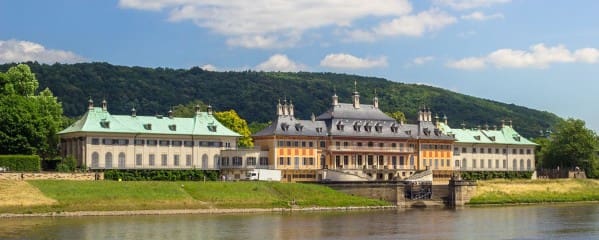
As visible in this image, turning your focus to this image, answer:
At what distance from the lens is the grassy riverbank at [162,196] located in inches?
3137

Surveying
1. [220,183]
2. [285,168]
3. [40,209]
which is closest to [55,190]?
[40,209]

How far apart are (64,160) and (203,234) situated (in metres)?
36.3

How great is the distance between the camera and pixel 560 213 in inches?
3501

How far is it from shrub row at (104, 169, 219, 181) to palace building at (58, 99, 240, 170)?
1422 millimetres

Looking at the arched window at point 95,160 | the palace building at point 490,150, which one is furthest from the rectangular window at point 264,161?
the palace building at point 490,150

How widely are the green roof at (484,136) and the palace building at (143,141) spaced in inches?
1375

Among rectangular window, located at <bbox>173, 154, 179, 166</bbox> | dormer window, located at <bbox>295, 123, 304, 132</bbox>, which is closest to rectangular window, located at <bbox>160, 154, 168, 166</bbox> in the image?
rectangular window, located at <bbox>173, 154, 179, 166</bbox>

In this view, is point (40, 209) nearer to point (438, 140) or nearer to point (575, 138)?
point (438, 140)

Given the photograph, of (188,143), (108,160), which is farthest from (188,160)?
(108,160)

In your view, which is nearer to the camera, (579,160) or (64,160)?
(64,160)

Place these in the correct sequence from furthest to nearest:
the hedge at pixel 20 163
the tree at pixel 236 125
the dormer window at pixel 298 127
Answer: the tree at pixel 236 125
the dormer window at pixel 298 127
the hedge at pixel 20 163

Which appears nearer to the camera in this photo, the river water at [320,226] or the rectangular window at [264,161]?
the river water at [320,226]

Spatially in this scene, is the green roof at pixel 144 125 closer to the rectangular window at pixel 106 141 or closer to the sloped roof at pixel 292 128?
the rectangular window at pixel 106 141

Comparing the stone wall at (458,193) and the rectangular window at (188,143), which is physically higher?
the rectangular window at (188,143)
